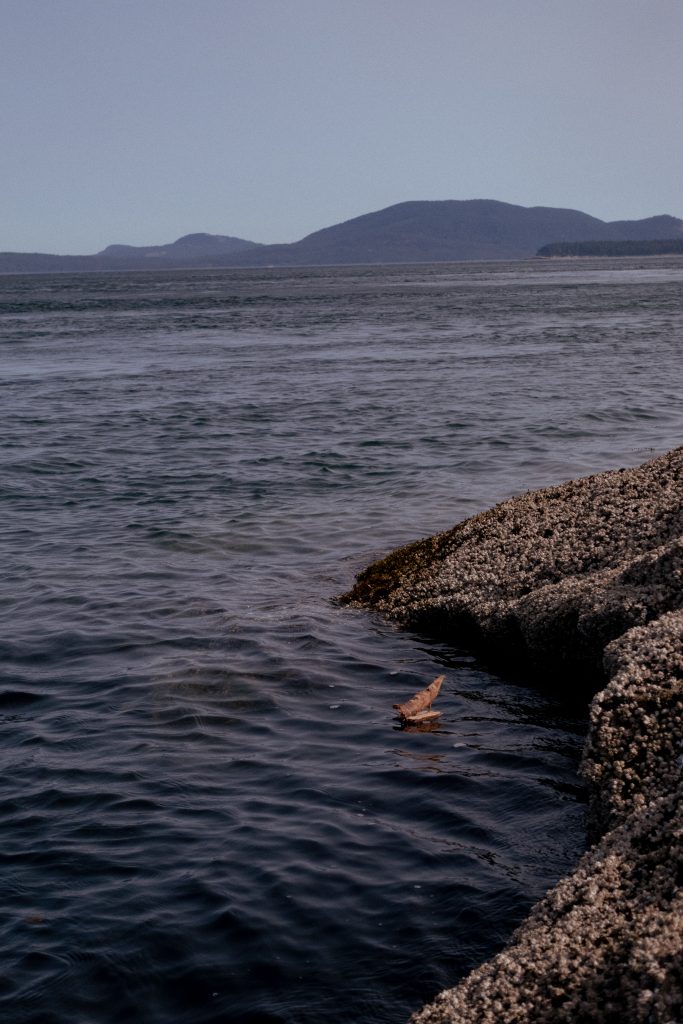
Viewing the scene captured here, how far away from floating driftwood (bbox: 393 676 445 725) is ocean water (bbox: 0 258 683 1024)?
5.8 inches

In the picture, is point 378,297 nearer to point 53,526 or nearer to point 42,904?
point 53,526

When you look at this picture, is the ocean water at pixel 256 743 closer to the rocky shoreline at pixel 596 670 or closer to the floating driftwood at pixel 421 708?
the floating driftwood at pixel 421 708

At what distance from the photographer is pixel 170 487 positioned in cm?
1997

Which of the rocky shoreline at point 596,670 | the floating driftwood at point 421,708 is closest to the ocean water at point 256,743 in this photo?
the floating driftwood at point 421,708

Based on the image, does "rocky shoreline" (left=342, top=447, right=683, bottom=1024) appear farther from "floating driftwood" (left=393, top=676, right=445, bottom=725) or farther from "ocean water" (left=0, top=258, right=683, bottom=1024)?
"floating driftwood" (left=393, top=676, right=445, bottom=725)

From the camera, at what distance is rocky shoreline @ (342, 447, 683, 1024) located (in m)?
4.81

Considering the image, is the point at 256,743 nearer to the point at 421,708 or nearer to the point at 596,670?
the point at 421,708

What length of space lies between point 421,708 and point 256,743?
4.88 ft

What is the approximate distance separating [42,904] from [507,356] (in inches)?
1440

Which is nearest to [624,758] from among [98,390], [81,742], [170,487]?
[81,742]

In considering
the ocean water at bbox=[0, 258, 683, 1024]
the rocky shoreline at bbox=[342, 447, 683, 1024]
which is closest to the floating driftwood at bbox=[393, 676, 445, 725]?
the ocean water at bbox=[0, 258, 683, 1024]

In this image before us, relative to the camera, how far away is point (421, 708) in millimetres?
9570

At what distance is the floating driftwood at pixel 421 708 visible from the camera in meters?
9.47

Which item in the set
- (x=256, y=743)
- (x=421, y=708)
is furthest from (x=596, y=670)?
(x=256, y=743)
